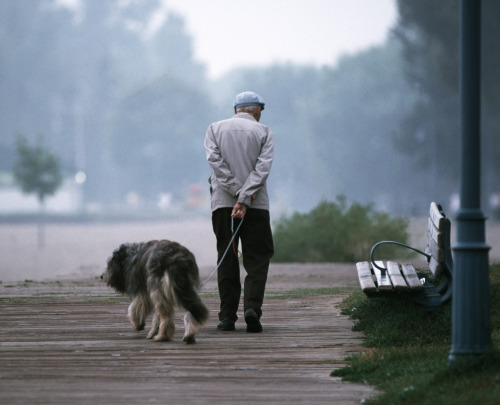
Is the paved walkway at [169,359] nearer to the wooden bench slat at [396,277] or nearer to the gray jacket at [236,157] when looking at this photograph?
the wooden bench slat at [396,277]

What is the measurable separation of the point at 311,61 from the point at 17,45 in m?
44.9

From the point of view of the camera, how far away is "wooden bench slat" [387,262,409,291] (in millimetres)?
7039

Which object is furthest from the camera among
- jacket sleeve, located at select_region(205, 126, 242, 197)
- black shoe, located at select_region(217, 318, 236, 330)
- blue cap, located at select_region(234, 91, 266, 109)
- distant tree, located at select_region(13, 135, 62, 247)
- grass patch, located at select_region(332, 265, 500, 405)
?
distant tree, located at select_region(13, 135, 62, 247)

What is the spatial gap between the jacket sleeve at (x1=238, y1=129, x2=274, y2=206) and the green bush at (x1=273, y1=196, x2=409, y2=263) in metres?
11.2

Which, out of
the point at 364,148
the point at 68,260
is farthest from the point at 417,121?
the point at 68,260

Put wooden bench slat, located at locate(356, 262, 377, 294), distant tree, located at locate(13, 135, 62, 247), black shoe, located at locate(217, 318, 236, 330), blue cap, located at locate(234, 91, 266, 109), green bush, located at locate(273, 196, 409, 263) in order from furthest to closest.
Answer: distant tree, located at locate(13, 135, 62, 247)
green bush, located at locate(273, 196, 409, 263)
blue cap, located at locate(234, 91, 266, 109)
black shoe, located at locate(217, 318, 236, 330)
wooden bench slat, located at locate(356, 262, 377, 294)

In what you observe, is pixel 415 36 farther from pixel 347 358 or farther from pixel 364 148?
pixel 347 358

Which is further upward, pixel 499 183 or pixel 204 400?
pixel 499 183

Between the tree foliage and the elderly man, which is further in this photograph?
the tree foliage

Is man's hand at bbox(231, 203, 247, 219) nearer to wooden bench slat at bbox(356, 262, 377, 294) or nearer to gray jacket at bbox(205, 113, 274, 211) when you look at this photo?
gray jacket at bbox(205, 113, 274, 211)

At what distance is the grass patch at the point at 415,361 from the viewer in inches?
185

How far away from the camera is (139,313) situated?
7363mm

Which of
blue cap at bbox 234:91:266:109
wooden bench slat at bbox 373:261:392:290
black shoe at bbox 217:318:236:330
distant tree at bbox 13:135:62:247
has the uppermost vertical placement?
distant tree at bbox 13:135:62:247

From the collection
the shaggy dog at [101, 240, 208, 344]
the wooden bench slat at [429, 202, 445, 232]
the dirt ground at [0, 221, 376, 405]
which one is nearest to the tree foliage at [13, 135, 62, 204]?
the dirt ground at [0, 221, 376, 405]
